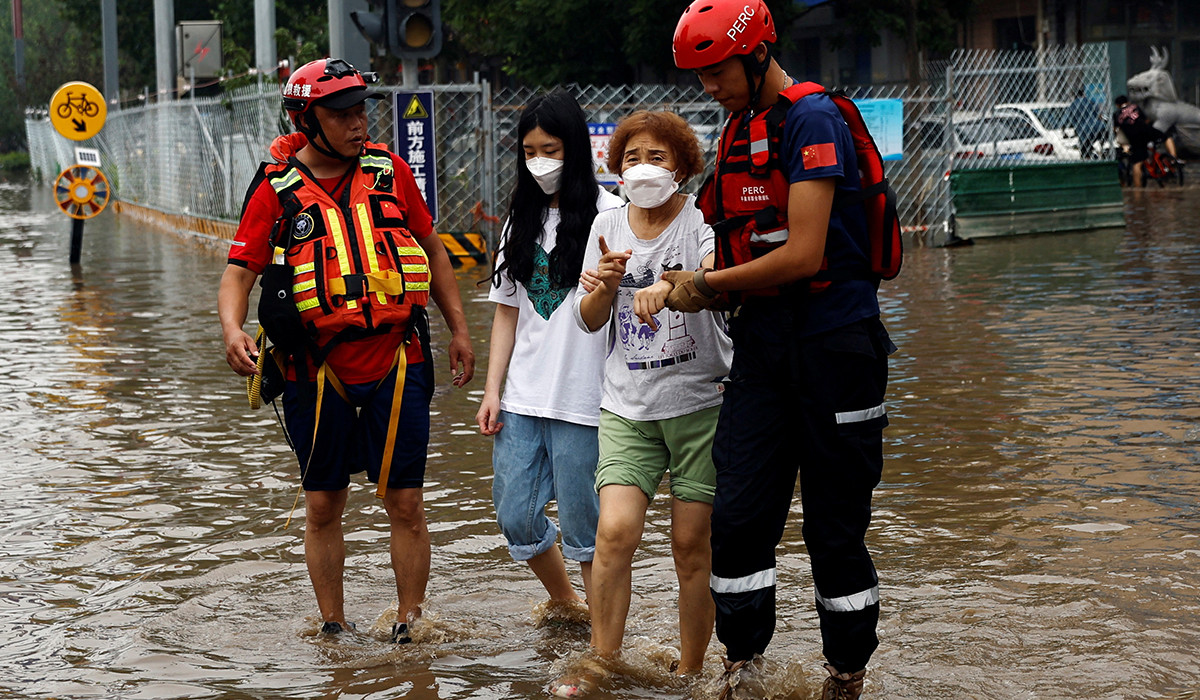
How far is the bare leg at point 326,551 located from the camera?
468 centimetres

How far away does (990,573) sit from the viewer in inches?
203

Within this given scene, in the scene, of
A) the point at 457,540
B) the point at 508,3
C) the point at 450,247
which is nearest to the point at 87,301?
the point at 450,247

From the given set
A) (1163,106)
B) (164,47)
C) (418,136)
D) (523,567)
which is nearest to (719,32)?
(523,567)

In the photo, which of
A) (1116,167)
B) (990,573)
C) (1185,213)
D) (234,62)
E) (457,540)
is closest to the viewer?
(990,573)

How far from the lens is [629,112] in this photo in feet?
65.4

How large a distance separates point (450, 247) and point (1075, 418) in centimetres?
947

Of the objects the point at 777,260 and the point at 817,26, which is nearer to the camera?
the point at 777,260

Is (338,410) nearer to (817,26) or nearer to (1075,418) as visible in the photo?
(1075,418)

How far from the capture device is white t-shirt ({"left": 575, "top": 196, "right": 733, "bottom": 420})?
4219 mm

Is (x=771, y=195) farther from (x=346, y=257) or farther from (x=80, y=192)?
(x=80, y=192)

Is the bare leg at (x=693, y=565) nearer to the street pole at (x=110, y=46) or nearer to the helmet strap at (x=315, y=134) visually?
the helmet strap at (x=315, y=134)

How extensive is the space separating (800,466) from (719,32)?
1136 mm

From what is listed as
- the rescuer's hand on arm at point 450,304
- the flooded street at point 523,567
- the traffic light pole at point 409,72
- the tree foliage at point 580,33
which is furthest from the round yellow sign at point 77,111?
the rescuer's hand on arm at point 450,304

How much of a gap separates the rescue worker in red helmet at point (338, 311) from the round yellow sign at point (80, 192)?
1437cm
